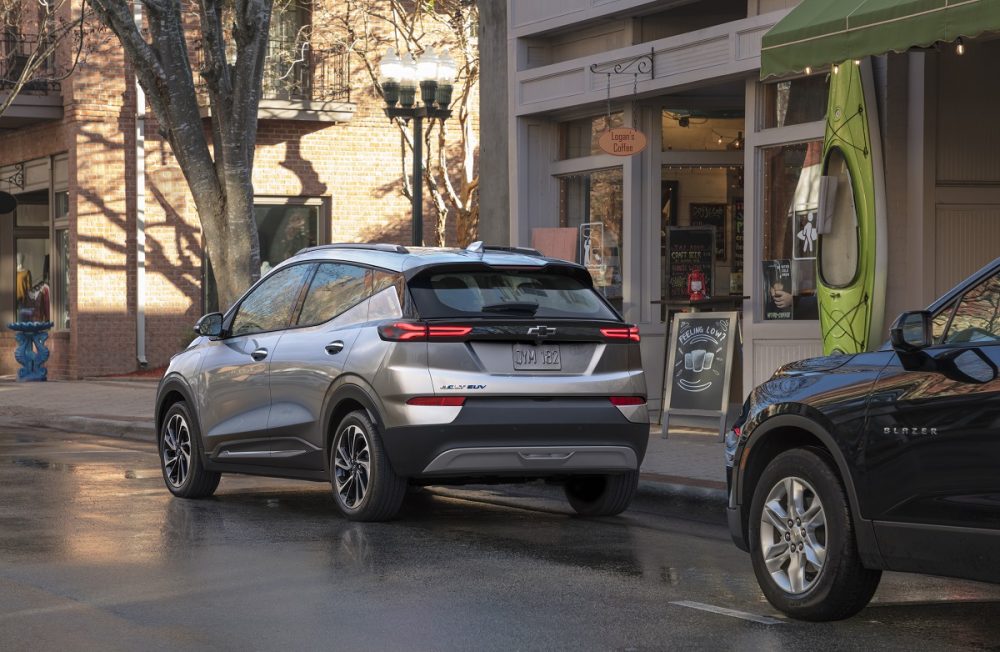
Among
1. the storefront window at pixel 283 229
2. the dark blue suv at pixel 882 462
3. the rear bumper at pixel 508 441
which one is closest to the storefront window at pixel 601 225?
the rear bumper at pixel 508 441

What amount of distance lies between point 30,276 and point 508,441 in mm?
23382

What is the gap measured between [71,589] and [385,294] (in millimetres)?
2999

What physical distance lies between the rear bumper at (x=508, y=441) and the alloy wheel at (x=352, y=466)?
326 millimetres

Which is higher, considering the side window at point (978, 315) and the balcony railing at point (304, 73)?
the balcony railing at point (304, 73)

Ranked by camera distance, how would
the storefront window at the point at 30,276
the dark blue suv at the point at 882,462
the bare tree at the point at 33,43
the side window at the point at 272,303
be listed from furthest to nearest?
the storefront window at the point at 30,276
the bare tree at the point at 33,43
the side window at the point at 272,303
the dark blue suv at the point at 882,462

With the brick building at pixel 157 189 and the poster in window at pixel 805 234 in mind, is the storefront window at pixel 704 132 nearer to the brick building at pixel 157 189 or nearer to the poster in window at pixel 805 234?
the poster in window at pixel 805 234

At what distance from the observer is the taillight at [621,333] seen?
382 inches

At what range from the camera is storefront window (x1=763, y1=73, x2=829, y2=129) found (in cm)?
1388

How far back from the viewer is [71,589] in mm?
7406

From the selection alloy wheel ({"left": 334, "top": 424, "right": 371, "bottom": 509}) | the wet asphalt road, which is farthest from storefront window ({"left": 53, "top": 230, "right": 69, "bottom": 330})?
alloy wheel ({"left": 334, "top": 424, "right": 371, "bottom": 509})

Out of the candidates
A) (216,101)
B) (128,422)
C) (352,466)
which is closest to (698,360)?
(352,466)

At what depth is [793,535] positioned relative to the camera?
22.5 feet

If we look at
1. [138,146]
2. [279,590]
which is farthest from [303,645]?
[138,146]

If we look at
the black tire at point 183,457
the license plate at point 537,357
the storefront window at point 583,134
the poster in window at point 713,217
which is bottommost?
the black tire at point 183,457
